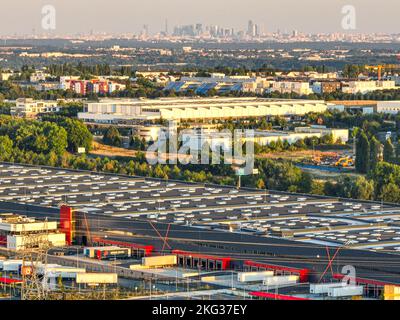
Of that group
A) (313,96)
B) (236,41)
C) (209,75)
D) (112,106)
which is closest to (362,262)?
(112,106)

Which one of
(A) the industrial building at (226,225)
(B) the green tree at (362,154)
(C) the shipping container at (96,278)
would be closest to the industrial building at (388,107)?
(B) the green tree at (362,154)

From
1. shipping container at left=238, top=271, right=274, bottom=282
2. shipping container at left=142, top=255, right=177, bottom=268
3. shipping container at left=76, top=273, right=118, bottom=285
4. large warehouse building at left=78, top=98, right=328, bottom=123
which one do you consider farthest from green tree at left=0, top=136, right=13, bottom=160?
shipping container at left=238, top=271, right=274, bottom=282

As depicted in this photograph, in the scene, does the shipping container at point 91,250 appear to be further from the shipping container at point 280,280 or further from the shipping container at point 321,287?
the shipping container at point 321,287

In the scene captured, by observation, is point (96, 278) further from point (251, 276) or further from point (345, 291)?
point (345, 291)

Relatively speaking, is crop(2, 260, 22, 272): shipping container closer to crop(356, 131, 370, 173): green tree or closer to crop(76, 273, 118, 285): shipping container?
crop(76, 273, 118, 285): shipping container

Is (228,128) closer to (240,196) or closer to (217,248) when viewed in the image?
(240,196)

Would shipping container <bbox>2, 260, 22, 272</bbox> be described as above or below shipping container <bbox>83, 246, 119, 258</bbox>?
above

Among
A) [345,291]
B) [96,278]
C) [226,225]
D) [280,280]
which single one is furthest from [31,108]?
[345,291]
